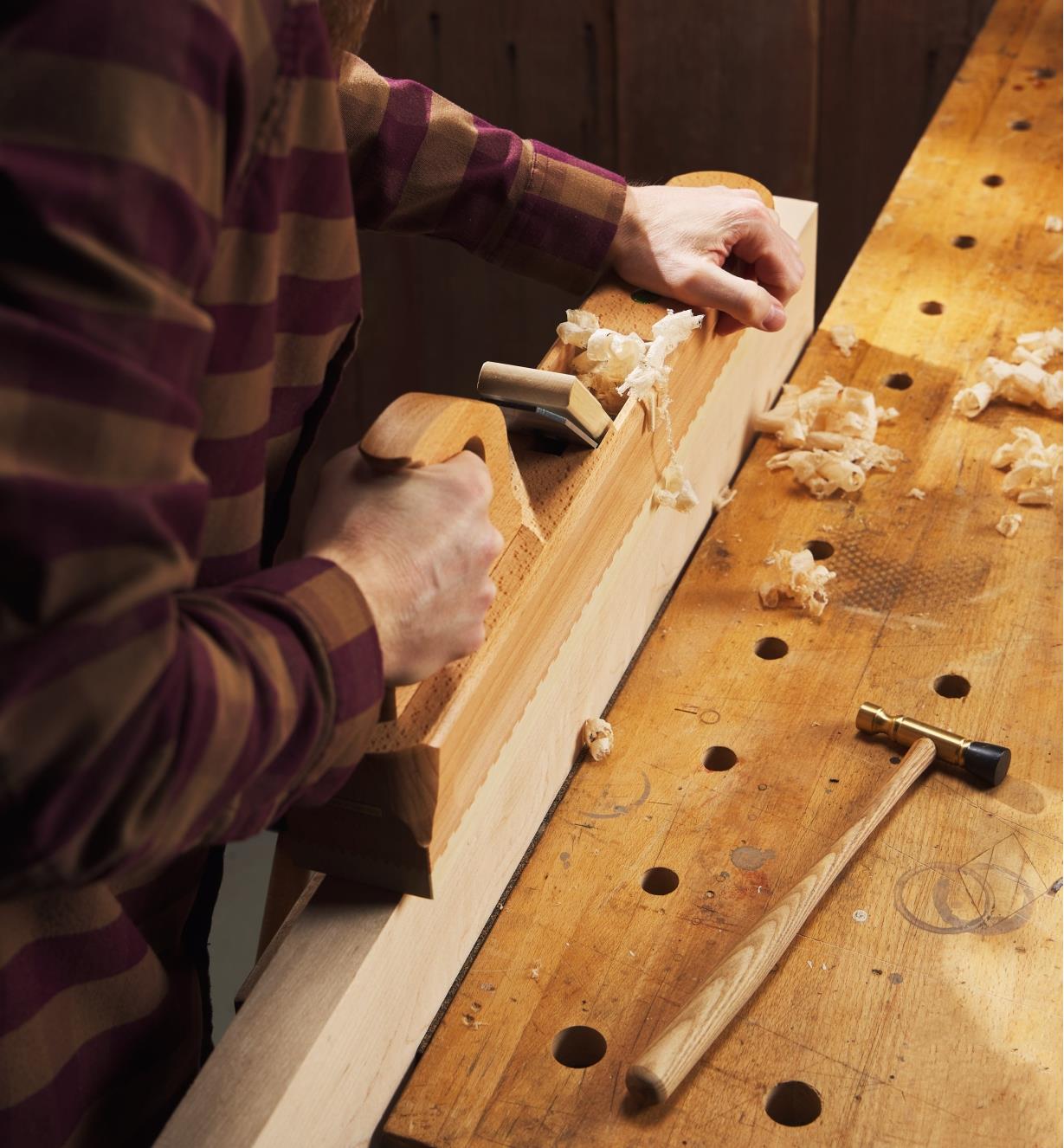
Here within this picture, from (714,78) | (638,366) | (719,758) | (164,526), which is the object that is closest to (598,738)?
(719,758)

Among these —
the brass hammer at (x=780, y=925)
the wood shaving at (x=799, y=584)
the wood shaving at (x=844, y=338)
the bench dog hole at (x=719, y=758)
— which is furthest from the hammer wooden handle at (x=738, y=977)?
the wood shaving at (x=844, y=338)

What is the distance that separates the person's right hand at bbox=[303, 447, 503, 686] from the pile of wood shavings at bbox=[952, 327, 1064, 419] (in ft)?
2.39

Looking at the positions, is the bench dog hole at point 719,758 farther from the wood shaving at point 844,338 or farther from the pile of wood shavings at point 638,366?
the wood shaving at point 844,338

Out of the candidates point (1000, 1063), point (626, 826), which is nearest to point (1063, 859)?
point (1000, 1063)

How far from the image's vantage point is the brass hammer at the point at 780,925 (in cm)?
80

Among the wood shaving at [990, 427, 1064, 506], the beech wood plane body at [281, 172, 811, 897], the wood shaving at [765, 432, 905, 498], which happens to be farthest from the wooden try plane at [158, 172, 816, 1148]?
the wood shaving at [990, 427, 1064, 506]

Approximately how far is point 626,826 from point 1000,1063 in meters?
0.30

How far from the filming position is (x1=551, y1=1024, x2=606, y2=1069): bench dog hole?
33.4 inches

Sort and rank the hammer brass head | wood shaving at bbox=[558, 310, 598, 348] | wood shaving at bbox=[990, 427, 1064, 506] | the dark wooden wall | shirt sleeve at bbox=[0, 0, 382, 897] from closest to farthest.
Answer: shirt sleeve at bbox=[0, 0, 382, 897] → the hammer brass head → wood shaving at bbox=[558, 310, 598, 348] → wood shaving at bbox=[990, 427, 1064, 506] → the dark wooden wall

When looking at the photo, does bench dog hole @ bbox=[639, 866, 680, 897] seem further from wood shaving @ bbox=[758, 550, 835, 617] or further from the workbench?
wood shaving @ bbox=[758, 550, 835, 617]

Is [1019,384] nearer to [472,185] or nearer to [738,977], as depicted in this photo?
[472,185]

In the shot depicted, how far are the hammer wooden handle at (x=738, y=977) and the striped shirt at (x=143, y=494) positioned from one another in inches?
11.0

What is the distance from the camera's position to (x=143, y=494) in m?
0.53

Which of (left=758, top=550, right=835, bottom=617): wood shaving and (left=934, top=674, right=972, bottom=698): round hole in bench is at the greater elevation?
(left=758, top=550, right=835, bottom=617): wood shaving
